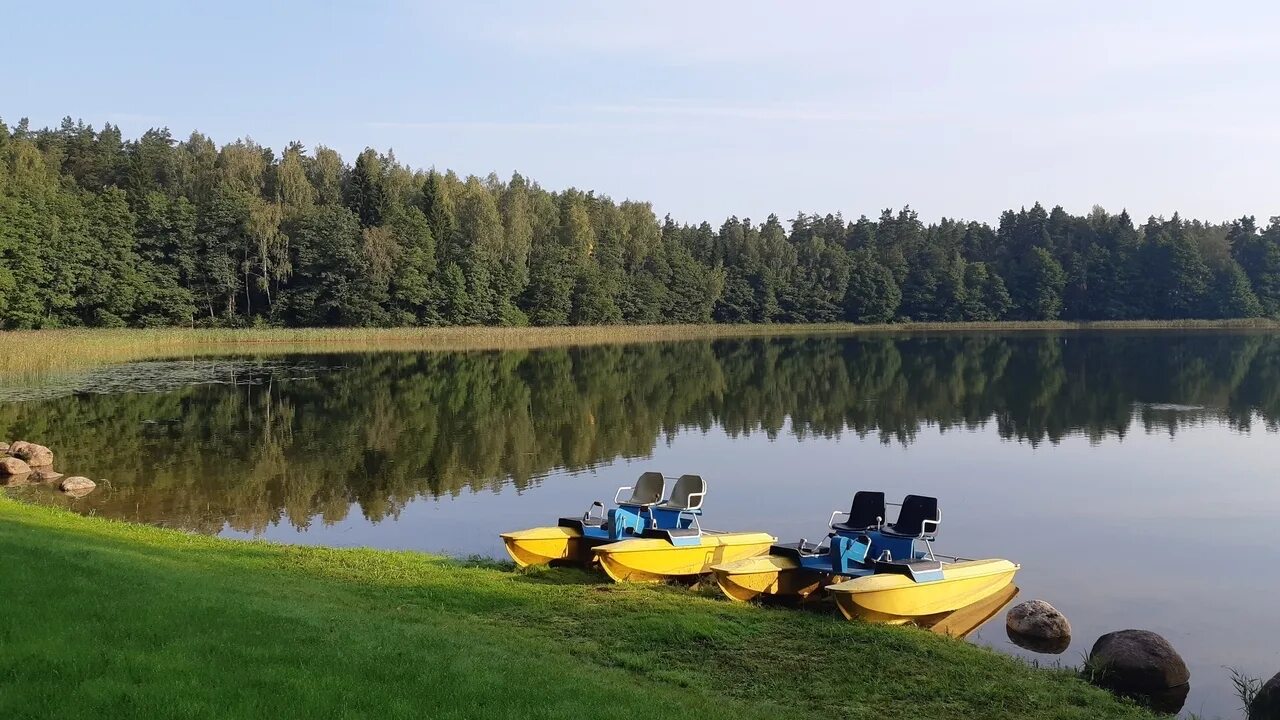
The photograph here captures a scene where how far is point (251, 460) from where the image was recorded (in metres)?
25.7

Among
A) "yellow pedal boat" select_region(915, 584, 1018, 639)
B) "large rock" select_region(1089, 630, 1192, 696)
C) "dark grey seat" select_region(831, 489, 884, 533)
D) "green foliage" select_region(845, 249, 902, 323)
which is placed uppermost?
"green foliage" select_region(845, 249, 902, 323)

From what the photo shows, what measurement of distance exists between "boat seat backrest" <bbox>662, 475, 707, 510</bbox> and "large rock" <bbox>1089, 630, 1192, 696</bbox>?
645 centimetres

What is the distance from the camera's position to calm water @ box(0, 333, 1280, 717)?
51.2ft

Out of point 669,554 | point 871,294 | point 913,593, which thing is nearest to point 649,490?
point 669,554

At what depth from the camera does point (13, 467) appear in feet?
72.8

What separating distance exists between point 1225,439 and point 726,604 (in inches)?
909

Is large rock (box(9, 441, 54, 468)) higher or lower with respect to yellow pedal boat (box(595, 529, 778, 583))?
higher

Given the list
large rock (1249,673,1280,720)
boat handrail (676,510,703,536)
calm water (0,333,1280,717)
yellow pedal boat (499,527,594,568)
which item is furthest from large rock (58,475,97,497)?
large rock (1249,673,1280,720)

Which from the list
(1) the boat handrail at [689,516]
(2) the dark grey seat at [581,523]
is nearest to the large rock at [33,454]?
(2) the dark grey seat at [581,523]

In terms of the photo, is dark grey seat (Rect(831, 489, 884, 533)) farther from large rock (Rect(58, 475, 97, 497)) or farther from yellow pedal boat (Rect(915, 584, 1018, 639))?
large rock (Rect(58, 475, 97, 497))

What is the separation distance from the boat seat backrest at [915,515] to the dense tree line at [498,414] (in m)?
9.98

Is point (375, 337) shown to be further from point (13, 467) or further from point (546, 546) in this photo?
point (546, 546)

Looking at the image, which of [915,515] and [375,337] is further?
[375,337]

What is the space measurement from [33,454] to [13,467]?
1017 mm
